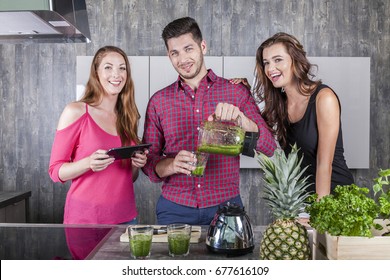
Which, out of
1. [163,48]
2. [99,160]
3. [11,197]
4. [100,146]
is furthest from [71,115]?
[163,48]

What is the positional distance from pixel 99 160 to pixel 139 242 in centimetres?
68

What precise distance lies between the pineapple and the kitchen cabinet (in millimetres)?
2495

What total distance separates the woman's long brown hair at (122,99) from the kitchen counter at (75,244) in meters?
0.58

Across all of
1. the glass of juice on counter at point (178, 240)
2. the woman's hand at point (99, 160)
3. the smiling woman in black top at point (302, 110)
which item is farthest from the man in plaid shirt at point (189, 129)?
the glass of juice on counter at point (178, 240)

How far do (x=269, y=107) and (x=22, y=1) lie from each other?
1334 mm

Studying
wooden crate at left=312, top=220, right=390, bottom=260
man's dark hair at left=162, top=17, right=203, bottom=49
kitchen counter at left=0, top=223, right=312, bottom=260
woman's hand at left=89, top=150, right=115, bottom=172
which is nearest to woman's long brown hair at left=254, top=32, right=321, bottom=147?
man's dark hair at left=162, top=17, right=203, bottom=49

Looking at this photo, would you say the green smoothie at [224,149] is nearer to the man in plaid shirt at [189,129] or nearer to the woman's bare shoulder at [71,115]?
the man in plaid shirt at [189,129]

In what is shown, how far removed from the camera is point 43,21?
1.76 m

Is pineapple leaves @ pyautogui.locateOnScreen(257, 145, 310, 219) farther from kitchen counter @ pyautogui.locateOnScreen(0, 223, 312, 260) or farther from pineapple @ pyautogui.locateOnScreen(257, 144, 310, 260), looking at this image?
kitchen counter @ pyautogui.locateOnScreen(0, 223, 312, 260)

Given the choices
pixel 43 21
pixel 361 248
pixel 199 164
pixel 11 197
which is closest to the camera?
pixel 361 248

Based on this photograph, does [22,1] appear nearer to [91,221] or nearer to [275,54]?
[91,221]

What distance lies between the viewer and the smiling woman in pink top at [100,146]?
215cm

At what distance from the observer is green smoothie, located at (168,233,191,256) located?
1464mm

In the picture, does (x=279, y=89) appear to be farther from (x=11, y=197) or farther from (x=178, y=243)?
(x=11, y=197)
